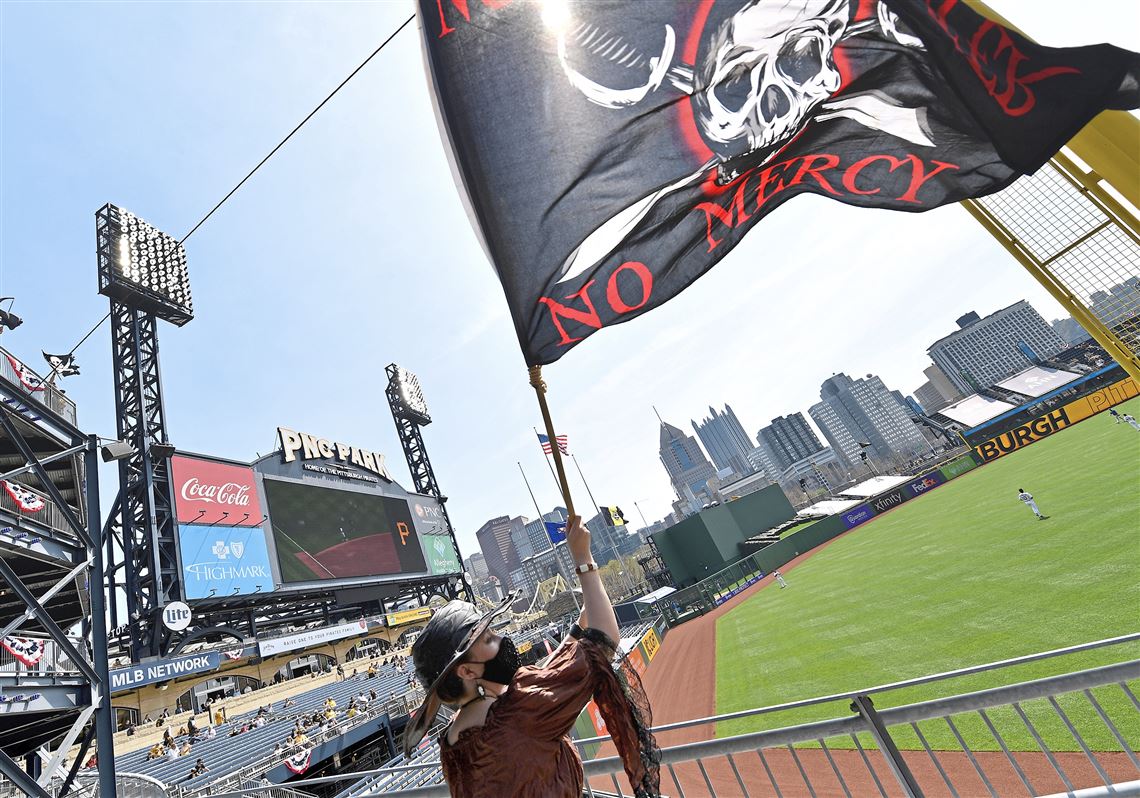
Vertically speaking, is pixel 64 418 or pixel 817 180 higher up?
pixel 64 418

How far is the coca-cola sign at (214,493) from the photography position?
85.1 ft

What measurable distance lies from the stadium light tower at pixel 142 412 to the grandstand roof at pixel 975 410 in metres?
70.8

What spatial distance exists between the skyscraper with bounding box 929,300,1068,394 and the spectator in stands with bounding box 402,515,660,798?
193 metres

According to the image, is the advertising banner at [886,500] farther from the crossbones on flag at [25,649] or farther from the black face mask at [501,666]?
the black face mask at [501,666]

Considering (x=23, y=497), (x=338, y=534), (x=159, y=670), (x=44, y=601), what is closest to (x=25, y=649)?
(x=44, y=601)

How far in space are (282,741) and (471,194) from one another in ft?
75.4

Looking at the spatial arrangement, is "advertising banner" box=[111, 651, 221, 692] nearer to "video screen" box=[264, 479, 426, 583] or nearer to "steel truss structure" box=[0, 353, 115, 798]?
"steel truss structure" box=[0, 353, 115, 798]

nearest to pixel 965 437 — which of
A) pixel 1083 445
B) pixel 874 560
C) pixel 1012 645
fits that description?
pixel 1083 445

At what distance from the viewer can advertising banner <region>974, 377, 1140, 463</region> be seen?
42.0 meters

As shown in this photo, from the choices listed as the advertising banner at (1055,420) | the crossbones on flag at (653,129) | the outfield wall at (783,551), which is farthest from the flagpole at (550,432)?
the advertising banner at (1055,420)

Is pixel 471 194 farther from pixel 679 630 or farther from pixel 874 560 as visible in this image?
pixel 679 630

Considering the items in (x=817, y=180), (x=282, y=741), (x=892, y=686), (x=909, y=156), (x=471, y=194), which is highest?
(x=471, y=194)

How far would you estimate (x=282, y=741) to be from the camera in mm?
18906

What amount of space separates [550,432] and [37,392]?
12482 mm
